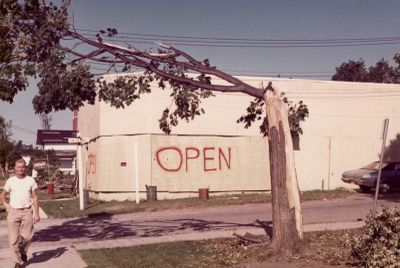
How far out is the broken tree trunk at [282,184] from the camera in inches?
367

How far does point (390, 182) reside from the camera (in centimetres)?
2406

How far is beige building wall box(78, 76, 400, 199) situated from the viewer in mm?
23375

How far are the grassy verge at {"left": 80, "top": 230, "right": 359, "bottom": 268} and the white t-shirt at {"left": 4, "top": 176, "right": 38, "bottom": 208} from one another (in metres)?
1.57

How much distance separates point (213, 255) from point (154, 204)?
431 inches

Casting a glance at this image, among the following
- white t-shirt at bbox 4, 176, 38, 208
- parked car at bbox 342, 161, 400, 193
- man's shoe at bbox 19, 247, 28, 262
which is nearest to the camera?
white t-shirt at bbox 4, 176, 38, 208

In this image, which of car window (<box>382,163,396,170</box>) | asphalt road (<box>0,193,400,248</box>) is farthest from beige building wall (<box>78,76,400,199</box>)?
asphalt road (<box>0,193,400,248</box>)

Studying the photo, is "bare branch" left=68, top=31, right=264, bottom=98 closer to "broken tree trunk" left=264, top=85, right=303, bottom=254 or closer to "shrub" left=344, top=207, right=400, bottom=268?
"broken tree trunk" left=264, top=85, right=303, bottom=254

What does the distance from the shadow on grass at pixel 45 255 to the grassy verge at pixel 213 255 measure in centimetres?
54

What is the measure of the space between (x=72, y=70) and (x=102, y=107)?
1424 cm

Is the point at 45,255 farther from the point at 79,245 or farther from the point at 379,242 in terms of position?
the point at 379,242

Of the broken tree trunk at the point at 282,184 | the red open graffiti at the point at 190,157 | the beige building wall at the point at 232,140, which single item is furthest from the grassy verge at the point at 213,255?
the beige building wall at the point at 232,140

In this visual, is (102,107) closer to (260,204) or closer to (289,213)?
(260,204)

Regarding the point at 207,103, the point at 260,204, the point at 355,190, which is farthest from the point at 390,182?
the point at 207,103

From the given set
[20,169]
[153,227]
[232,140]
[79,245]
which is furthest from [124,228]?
[232,140]
